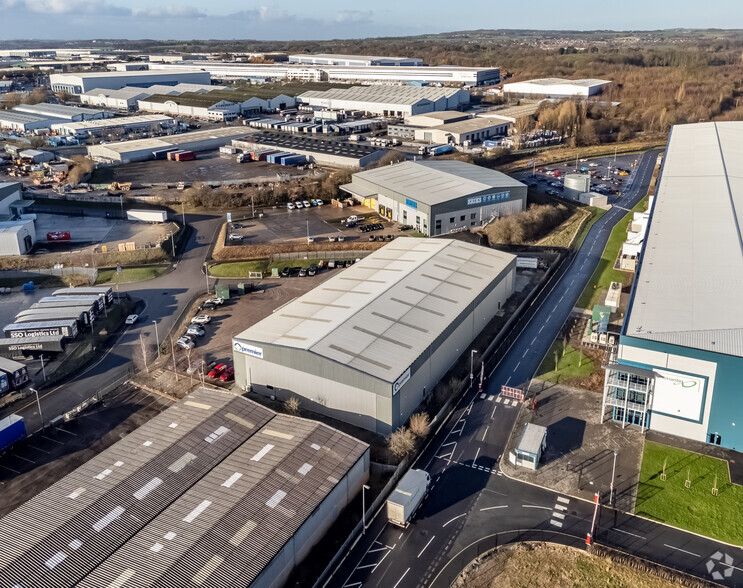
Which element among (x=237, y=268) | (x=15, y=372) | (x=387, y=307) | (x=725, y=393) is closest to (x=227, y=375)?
(x=387, y=307)

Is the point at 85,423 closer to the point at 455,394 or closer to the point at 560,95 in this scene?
the point at 455,394

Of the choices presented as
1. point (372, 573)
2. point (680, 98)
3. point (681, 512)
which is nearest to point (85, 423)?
point (372, 573)

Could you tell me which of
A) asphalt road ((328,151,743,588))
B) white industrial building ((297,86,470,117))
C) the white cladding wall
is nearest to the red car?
asphalt road ((328,151,743,588))

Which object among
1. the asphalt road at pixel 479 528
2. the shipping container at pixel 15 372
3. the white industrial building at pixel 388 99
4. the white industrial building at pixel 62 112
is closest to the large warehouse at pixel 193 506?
the asphalt road at pixel 479 528

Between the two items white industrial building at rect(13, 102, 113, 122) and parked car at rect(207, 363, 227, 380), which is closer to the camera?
parked car at rect(207, 363, 227, 380)

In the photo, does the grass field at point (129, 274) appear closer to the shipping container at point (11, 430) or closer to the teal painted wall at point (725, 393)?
the shipping container at point (11, 430)

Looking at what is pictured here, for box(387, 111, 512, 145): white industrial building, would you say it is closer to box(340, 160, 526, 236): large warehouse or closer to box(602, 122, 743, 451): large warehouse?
box(340, 160, 526, 236): large warehouse

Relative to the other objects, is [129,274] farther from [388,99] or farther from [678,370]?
[388,99]
